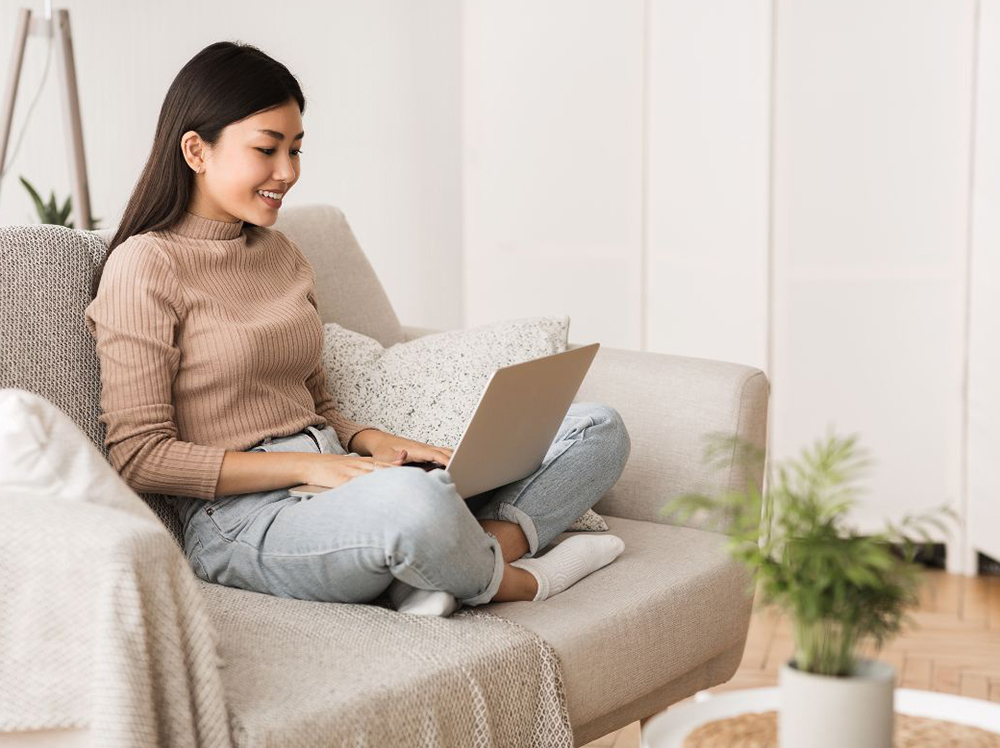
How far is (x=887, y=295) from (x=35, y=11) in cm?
229

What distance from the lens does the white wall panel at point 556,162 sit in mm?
3324

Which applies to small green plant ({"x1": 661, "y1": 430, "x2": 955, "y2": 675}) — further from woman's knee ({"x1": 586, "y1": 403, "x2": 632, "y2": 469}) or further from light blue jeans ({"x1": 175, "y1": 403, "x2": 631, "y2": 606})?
woman's knee ({"x1": 586, "y1": 403, "x2": 632, "y2": 469})

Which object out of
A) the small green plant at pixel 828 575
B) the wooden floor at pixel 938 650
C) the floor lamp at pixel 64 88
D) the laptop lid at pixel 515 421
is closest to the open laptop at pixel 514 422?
the laptop lid at pixel 515 421

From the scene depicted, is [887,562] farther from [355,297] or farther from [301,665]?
[355,297]

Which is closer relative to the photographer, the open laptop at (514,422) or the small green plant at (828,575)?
the small green plant at (828,575)

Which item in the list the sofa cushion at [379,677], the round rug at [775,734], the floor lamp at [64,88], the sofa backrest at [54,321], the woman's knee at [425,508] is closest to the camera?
the round rug at [775,734]

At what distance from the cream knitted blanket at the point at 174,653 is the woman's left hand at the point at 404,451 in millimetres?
337

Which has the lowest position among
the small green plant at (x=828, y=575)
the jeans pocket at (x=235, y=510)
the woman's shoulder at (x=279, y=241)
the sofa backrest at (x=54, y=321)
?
the jeans pocket at (x=235, y=510)

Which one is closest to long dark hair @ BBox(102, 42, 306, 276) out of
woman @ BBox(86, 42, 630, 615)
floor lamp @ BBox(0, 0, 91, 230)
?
woman @ BBox(86, 42, 630, 615)

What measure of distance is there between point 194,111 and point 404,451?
569mm

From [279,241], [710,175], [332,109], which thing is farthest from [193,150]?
[332,109]

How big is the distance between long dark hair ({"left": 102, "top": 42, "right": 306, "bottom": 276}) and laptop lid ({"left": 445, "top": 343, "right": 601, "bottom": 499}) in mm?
572

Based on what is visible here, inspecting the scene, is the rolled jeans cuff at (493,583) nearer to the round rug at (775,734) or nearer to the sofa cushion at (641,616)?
the sofa cushion at (641,616)

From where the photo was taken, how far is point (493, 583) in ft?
5.20
